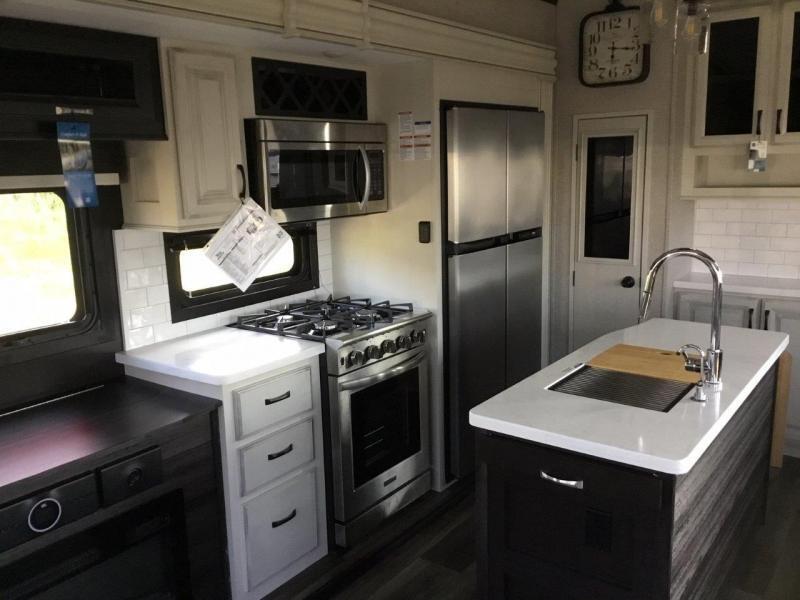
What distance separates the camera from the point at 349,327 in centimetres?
314

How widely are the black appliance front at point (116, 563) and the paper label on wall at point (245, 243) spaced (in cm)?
91

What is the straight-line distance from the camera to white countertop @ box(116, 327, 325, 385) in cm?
259

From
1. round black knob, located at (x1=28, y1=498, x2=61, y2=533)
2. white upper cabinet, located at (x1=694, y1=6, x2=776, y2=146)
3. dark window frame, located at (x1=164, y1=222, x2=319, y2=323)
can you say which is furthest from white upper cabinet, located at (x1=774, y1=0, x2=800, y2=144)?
round black knob, located at (x1=28, y1=498, x2=61, y2=533)

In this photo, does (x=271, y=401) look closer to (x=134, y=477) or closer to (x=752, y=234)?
(x=134, y=477)

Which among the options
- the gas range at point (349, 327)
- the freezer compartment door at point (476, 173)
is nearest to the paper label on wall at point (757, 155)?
the freezer compartment door at point (476, 173)

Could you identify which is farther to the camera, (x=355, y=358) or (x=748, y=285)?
(x=748, y=285)

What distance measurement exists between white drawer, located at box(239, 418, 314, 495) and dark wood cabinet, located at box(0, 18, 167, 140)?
1220 millimetres

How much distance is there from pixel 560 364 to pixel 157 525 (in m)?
1.56

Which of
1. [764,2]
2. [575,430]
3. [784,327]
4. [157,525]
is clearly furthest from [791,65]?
[157,525]

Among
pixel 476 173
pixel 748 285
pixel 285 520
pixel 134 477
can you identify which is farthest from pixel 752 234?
pixel 134 477

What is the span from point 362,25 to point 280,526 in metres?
2.06

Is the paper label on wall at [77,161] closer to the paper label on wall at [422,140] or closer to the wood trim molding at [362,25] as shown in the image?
the wood trim molding at [362,25]

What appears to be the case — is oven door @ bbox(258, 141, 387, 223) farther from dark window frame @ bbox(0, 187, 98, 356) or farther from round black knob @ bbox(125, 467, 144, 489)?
round black knob @ bbox(125, 467, 144, 489)

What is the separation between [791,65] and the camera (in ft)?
12.0
